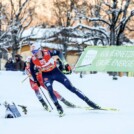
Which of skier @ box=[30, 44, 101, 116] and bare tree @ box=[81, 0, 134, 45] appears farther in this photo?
bare tree @ box=[81, 0, 134, 45]

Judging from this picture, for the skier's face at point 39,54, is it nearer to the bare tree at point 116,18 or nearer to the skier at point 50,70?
the skier at point 50,70

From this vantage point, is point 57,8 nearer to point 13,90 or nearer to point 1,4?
point 1,4

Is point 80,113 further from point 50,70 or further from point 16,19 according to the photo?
point 16,19

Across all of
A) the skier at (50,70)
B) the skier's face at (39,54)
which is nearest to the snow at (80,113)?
the skier at (50,70)

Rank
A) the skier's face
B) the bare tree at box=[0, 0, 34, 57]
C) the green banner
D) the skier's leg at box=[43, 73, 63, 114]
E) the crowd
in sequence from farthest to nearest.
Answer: the bare tree at box=[0, 0, 34, 57]
the crowd
the green banner
the skier's face
the skier's leg at box=[43, 73, 63, 114]

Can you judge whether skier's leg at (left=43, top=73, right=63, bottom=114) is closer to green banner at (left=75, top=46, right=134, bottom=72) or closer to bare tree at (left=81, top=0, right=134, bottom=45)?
green banner at (left=75, top=46, right=134, bottom=72)

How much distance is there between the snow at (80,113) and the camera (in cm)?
737

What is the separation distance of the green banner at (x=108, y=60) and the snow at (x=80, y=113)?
1.78 ft

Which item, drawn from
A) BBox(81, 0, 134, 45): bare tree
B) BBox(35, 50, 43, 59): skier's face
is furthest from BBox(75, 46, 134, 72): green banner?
BBox(81, 0, 134, 45): bare tree

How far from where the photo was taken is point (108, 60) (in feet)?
51.6

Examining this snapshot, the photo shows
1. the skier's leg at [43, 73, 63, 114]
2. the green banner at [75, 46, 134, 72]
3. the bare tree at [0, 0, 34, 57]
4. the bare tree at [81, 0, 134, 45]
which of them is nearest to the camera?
the skier's leg at [43, 73, 63, 114]

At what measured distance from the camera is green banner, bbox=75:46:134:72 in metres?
15.4

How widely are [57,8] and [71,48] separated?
77.4 ft

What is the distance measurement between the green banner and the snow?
1.78 ft
